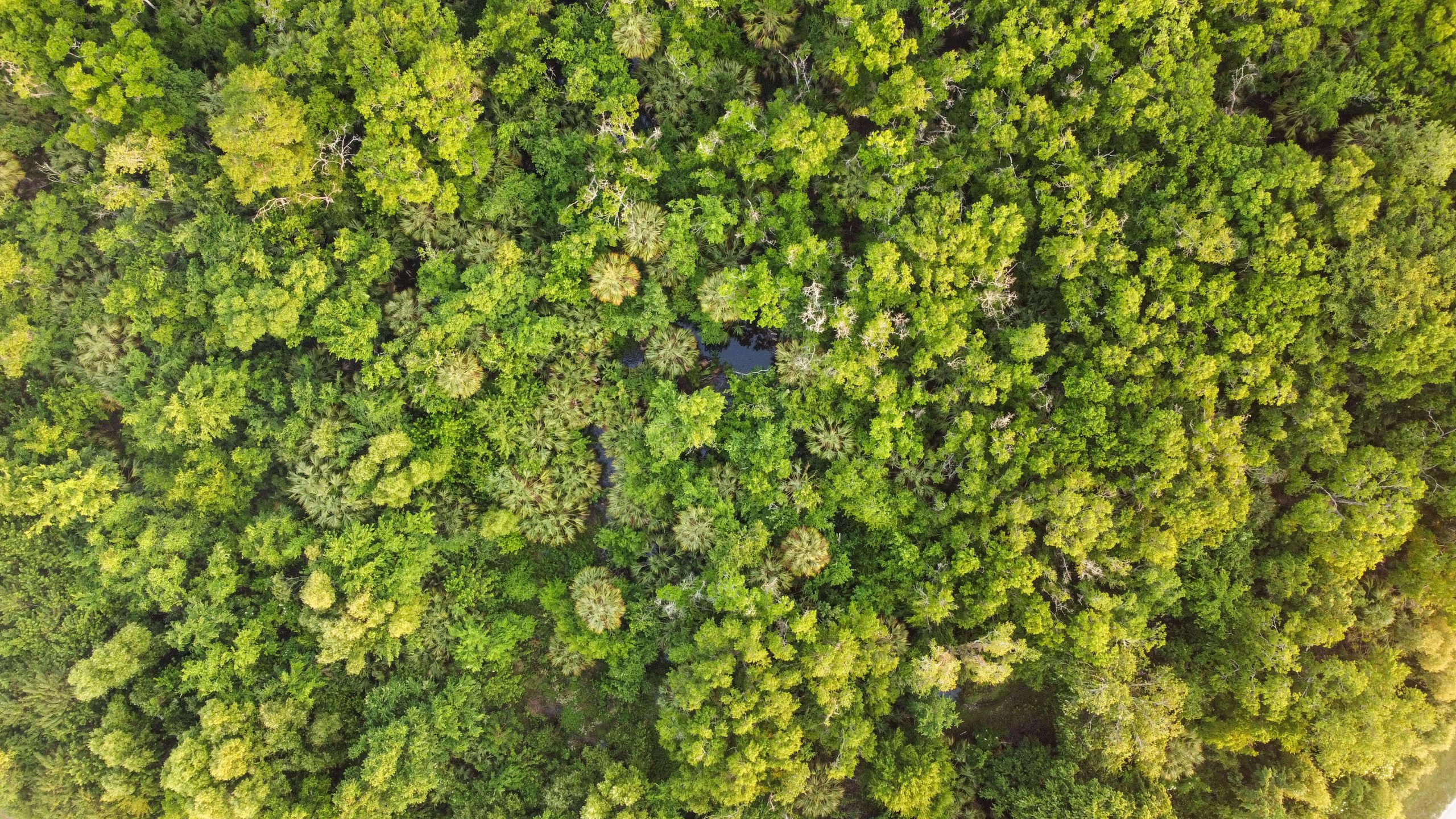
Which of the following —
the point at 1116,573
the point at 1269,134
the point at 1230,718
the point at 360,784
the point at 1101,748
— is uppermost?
the point at 1269,134

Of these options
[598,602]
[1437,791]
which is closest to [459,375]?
[598,602]

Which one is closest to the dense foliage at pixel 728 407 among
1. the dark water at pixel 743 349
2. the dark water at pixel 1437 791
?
the dark water at pixel 743 349

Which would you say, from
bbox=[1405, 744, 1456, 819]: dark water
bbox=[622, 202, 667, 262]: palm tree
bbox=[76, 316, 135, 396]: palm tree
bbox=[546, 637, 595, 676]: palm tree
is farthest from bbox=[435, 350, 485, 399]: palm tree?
bbox=[1405, 744, 1456, 819]: dark water

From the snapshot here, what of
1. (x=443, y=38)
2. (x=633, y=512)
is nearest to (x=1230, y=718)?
(x=633, y=512)

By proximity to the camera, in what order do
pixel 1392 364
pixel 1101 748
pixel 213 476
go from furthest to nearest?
pixel 213 476 → pixel 1101 748 → pixel 1392 364

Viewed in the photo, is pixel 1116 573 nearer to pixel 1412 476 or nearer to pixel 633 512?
pixel 1412 476

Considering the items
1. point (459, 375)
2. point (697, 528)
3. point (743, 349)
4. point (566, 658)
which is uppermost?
point (743, 349)

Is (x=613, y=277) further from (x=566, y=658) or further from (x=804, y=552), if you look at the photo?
(x=566, y=658)
